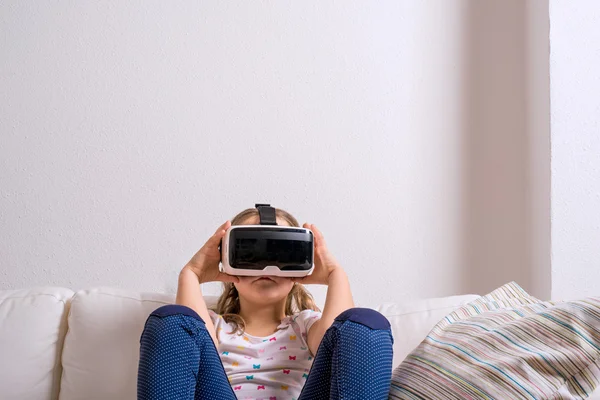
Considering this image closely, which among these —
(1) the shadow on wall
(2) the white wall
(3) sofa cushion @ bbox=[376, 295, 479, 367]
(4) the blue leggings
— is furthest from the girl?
(1) the shadow on wall

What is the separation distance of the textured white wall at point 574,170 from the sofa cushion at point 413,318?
1.14 feet

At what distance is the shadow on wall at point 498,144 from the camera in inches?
71.2

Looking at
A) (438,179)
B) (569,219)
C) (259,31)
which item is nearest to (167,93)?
(259,31)

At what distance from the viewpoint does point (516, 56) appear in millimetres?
1836

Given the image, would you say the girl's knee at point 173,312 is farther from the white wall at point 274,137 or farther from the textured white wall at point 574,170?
the textured white wall at point 574,170

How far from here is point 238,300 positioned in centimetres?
152

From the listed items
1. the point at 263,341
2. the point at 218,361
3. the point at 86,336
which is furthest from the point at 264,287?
the point at 86,336

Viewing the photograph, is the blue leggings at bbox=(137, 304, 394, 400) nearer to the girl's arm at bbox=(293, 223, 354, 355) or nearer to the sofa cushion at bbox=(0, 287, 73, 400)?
the girl's arm at bbox=(293, 223, 354, 355)

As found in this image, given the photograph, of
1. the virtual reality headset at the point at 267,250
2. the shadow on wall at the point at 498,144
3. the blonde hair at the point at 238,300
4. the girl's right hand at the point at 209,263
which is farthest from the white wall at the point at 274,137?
the virtual reality headset at the point at 267,250

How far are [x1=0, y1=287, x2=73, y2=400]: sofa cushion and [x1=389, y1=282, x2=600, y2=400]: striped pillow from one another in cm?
79

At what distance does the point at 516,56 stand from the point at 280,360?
1.05 meters

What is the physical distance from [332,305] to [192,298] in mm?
286

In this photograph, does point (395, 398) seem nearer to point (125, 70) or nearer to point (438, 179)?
point (438, 179)

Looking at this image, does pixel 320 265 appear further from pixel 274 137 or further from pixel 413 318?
pixel 274 137
